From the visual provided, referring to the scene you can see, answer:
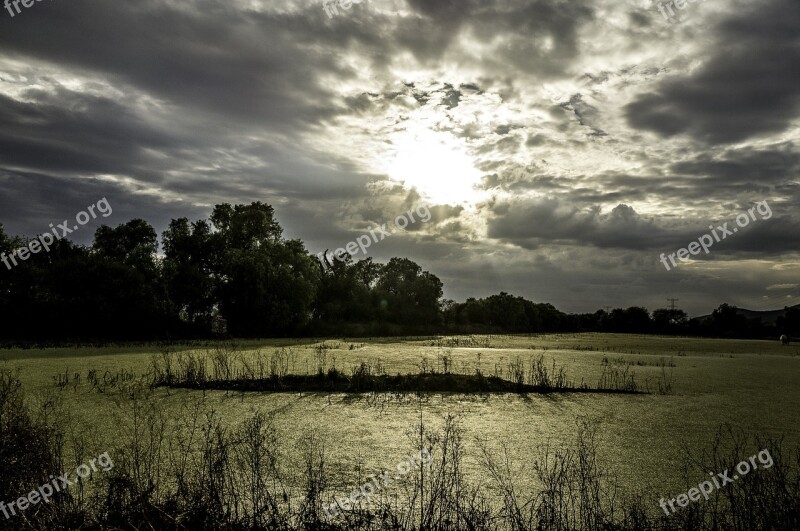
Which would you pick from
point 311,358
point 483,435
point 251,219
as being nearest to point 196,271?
point 251,219

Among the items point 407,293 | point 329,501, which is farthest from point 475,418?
point 407,293

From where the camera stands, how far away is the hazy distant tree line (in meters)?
24.2

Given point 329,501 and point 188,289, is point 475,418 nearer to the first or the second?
point 329,501

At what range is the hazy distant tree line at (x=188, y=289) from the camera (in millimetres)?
24172

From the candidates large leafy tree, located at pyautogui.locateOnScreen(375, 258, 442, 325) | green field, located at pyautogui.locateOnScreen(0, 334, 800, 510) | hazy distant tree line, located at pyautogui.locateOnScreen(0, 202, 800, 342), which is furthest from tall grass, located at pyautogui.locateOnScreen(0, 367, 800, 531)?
large leafy tree, located at pyautogui.locateOnScreen(375, 258, 442, 325)

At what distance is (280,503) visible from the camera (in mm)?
4199

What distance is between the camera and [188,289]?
2761cm

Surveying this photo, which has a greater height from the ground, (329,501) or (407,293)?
(407,293)

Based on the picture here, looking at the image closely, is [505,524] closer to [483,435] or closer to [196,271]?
[483,435]

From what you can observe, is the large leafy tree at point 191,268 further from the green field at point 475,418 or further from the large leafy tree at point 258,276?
the green field at point 475,418

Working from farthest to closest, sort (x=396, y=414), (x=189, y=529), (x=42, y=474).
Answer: (x=396, y=414), (x=42, y=474), (x=189, y=529)

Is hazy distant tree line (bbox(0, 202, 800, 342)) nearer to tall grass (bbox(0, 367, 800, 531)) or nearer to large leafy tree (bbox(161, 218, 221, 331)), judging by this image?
large leafy tree (bbox(161, 218, 221, 331))

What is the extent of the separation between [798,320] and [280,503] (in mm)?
66998

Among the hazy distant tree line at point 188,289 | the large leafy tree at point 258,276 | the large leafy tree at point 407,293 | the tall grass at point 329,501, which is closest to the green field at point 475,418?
the tall grass at point 329,501
